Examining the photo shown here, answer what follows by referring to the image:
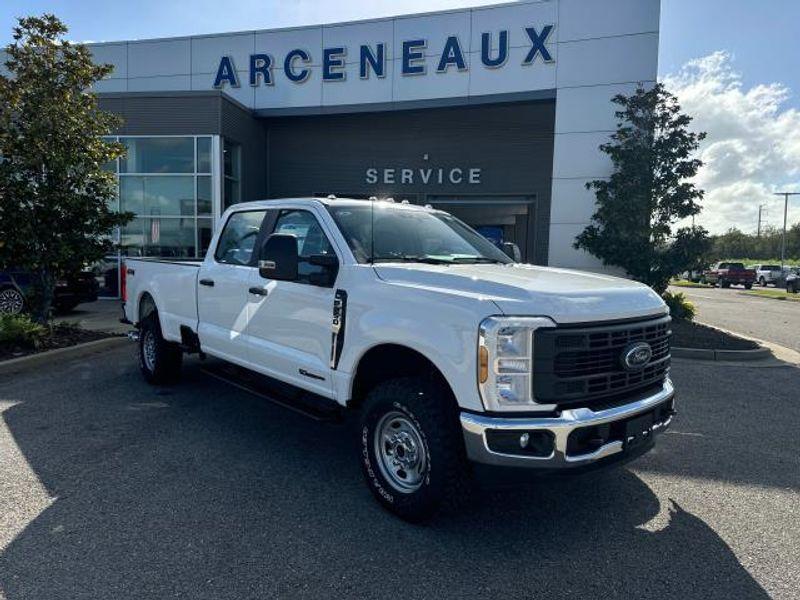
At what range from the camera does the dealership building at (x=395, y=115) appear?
14.2 metres

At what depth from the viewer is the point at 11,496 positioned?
378cm

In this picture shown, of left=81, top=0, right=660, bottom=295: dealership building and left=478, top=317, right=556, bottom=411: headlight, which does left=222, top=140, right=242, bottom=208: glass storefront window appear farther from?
left=478, top=317, right=556, bottom=411: headlight

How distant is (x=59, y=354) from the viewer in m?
8.02

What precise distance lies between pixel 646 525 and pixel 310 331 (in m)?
2.52

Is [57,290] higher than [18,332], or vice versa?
[57,290]

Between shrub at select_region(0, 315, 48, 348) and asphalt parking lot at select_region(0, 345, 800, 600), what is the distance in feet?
9.84

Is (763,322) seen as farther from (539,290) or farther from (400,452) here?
(400,452)

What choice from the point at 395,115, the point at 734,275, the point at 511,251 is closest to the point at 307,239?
the point at 511,251

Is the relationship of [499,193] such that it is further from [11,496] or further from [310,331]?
[11,496]

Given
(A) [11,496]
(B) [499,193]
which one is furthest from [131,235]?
(A) [11,496]

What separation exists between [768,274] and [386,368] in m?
49.6

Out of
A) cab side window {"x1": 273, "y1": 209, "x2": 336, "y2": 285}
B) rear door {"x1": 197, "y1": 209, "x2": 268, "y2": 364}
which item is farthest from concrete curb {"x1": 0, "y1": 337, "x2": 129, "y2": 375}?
cab side window {"x1": 273, "y1": 209, "x2": 336, "y2": 285}

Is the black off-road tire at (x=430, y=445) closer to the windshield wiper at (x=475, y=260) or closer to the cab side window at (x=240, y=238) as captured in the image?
the windshield wiper at (x=475, y=260)

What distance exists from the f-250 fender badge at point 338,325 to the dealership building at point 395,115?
37.8 feet
